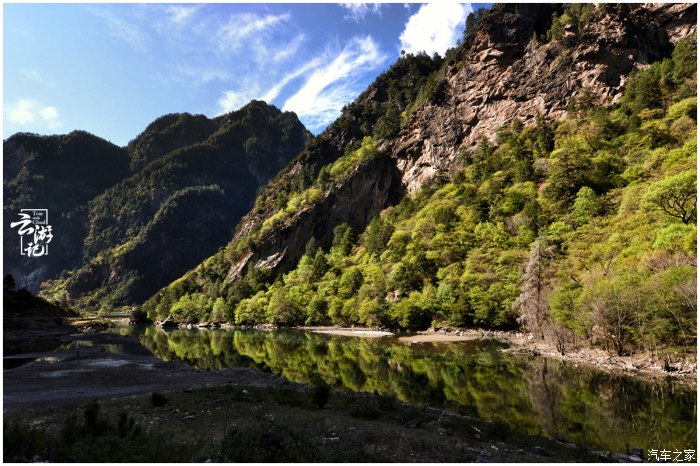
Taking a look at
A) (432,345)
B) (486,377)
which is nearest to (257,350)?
(432,345)

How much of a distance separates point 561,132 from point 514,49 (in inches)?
1859

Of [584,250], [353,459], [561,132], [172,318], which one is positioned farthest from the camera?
[172,318]

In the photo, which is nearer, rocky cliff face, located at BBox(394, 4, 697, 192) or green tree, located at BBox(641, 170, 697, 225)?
green tree, located at BBox(641, 170, 697, 225)

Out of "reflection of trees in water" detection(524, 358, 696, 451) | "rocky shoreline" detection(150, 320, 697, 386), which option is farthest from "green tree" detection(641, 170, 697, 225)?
"reflection of trees in water" detection(524, 358, 696, 451)

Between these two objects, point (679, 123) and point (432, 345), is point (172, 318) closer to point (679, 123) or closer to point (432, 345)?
point (432, 345)

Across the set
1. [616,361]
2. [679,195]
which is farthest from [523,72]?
[616,361]

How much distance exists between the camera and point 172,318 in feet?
525

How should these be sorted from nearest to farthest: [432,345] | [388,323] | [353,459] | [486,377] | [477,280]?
[353,459] < [486,377] < [432,345] < [477,280] < [388,323]

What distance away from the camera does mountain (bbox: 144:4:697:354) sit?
46625mm

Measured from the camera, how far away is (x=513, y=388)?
97.8ft

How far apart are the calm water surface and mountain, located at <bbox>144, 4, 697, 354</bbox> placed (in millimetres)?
9156

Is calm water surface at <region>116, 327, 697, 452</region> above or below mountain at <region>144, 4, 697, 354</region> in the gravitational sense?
below

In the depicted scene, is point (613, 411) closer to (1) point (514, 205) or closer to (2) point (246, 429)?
(2) point (246, 429)

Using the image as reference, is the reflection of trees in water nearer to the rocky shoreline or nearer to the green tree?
the rocky shoreline
